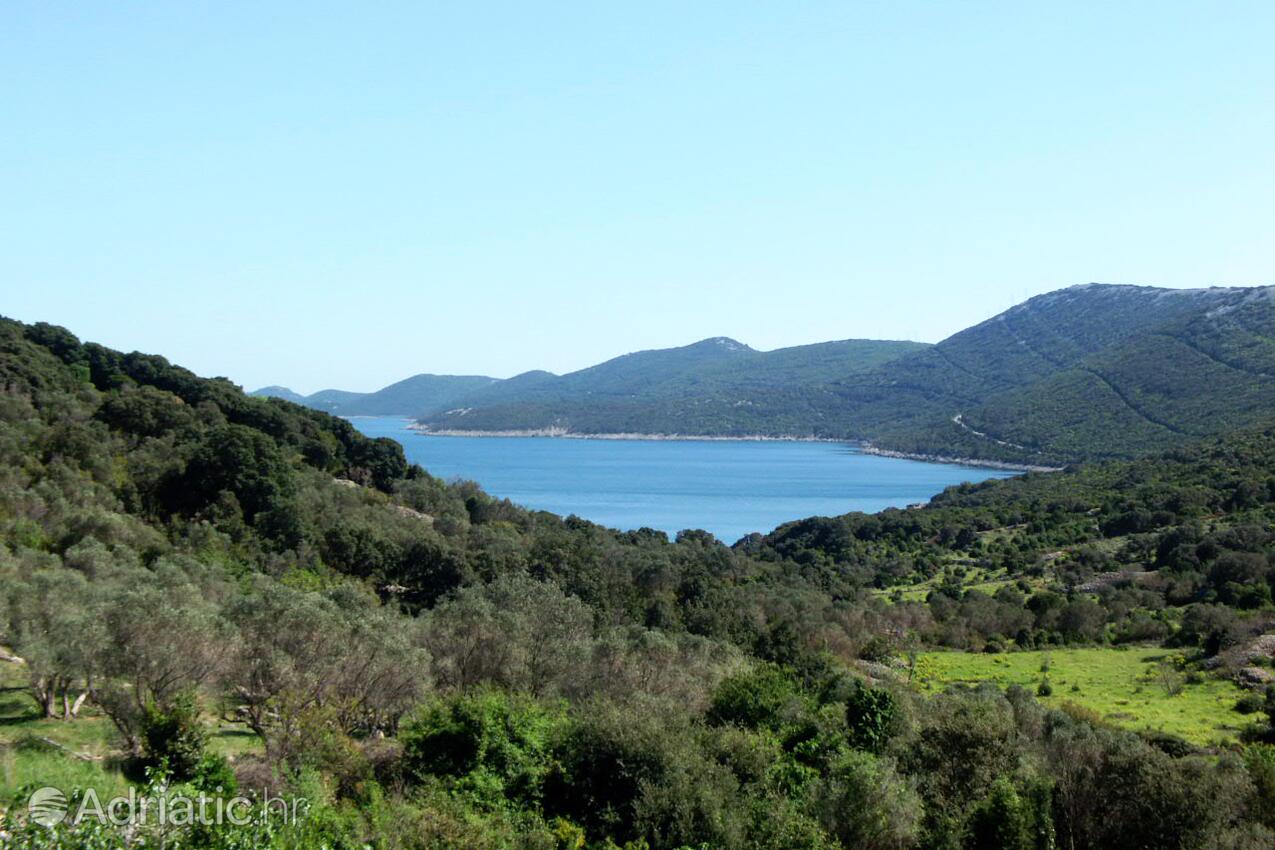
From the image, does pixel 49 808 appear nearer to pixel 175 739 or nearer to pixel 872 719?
pixel 175 739

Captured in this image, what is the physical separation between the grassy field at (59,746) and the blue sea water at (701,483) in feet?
216

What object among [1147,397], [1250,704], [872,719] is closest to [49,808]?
[872,719]

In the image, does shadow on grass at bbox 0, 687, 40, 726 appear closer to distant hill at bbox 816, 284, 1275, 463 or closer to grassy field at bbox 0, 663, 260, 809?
grassy field at bbox 0, 663, 260, 809

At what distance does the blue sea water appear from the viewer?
107062 mm

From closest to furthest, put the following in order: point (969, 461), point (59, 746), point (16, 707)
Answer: point (59, 746) < point (16, 707) < point (969, 461)

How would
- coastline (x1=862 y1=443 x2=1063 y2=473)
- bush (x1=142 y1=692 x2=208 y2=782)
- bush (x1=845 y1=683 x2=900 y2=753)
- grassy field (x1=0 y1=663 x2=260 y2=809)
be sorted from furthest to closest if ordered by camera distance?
coastline (x1=862 y1=443 x2=1063 y2=473), bush (x1=845 y1=683 x2=900 y2=753), bush (x1=142 y1=692 x2=208 y2=782), grassy field (x1=0 y1=663 x2=260 y2=809)

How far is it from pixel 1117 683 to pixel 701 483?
113331 millimetres

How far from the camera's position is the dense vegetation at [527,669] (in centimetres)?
1402

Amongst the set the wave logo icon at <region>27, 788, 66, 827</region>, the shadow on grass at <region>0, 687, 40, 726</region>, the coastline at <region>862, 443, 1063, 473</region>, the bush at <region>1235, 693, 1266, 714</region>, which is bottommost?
the coastline at <region>862, 443, 1063, 473</region>

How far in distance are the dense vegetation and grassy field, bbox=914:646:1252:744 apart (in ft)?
2.18

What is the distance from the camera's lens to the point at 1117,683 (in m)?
30.6

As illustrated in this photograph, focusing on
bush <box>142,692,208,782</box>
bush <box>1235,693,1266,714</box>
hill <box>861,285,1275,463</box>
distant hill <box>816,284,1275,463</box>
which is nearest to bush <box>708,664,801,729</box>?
bush <box>142,692,208,782</box>

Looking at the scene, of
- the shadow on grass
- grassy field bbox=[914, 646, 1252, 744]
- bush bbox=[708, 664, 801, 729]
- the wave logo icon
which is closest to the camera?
the wave logo icon

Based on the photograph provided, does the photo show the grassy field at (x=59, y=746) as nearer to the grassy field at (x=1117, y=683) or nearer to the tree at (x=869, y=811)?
the tree at (x=869, y=811)
